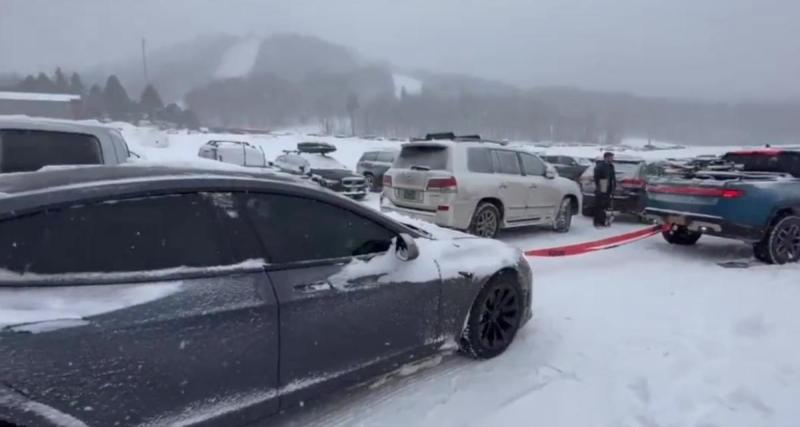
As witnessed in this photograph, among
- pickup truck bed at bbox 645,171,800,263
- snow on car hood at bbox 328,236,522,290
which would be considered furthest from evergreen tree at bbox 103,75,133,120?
snow on car hood at bbox 328,236,522,290

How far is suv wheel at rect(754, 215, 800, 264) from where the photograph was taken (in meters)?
6.87

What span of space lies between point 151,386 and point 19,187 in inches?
41.5

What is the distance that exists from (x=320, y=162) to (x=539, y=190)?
30.9 ft

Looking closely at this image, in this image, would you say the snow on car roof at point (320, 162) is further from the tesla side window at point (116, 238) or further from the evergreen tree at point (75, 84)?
the evergreen tree at point (75, 84)

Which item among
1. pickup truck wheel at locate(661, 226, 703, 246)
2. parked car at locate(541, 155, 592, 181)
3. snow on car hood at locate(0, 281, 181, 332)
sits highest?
snow on car hood at locate(0, 281, 181, 332)

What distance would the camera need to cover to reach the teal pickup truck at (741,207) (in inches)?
266

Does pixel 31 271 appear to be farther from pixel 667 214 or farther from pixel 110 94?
pixel 110 94

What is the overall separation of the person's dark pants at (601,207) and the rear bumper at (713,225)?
9.40 feet

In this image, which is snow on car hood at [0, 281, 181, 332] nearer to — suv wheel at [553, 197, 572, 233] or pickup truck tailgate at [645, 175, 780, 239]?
pickup truck tailgate at [645, 175, 780, 239]

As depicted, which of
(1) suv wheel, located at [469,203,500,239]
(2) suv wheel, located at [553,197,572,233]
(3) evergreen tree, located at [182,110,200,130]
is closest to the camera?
(1) suv wheel, located at [469,203,500,239]

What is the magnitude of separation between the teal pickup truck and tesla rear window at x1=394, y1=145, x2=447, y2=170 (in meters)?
3.45

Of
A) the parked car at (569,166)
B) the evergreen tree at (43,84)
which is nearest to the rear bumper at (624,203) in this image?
the parked car at (569,166)

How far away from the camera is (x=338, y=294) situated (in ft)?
9.12

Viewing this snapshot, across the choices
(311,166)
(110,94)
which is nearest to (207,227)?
(311,166)
